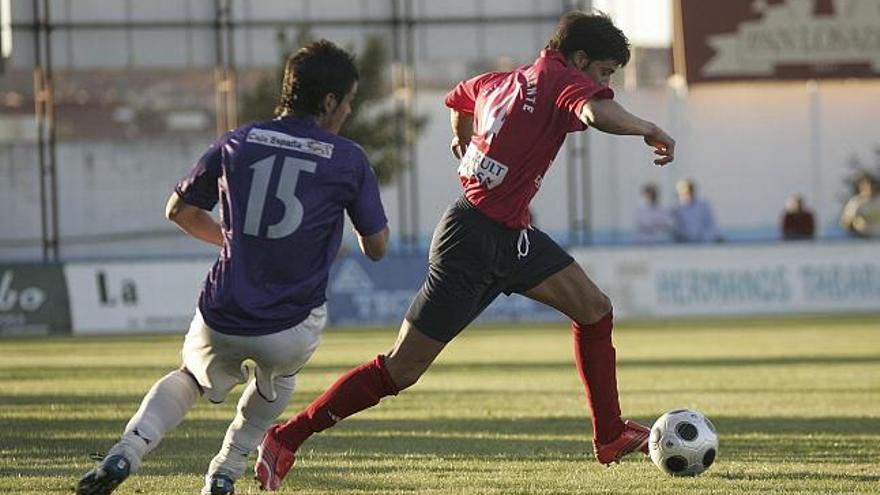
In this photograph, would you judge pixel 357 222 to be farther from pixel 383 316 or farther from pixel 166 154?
pixel 166 154

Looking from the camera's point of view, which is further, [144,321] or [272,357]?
[144,321]

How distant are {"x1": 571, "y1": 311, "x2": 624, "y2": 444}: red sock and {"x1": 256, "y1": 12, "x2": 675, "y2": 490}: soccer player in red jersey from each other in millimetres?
225

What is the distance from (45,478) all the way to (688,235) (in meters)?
19.0

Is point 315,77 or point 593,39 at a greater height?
point 593,39

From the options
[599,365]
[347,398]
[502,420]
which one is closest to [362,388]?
[347,398]

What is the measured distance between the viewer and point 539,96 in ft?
26.9

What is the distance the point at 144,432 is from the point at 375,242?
3.84 ft

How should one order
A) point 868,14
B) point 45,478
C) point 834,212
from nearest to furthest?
point 45,478
point 868,14
point 834,212

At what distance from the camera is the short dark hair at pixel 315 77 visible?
726 centimetres

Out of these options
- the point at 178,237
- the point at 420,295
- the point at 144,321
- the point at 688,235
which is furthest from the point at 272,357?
the point at 178,237

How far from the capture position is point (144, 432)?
7.14 metres

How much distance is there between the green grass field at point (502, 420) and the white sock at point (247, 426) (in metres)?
0.55

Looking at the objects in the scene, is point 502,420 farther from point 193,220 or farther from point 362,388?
point 193,220

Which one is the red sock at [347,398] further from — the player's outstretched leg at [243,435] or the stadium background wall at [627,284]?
the stadium background wall at [627,284]
